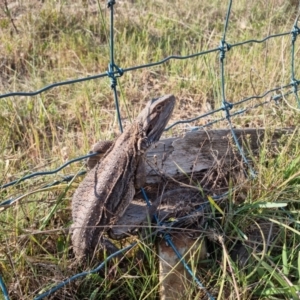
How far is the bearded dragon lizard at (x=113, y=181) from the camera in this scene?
232 cm

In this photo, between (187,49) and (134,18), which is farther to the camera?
(134,18)

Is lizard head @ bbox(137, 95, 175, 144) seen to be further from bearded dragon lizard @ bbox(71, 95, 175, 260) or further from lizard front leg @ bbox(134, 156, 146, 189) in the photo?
lizard front leg @ bbox(134, 156, 146, 189)

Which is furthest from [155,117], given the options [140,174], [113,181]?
[113,181]

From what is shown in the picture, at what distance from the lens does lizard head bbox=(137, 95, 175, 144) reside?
2.64m

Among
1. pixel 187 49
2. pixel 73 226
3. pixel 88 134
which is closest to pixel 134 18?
pixel 187 49

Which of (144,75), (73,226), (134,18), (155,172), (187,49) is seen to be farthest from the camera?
(134,18)

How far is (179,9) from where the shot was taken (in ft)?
18.8

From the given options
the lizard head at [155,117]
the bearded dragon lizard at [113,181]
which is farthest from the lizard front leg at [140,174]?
the lizard head at [155,117]

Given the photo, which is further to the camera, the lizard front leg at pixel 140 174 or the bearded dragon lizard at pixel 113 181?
the lizard front leg at pixel 140 174

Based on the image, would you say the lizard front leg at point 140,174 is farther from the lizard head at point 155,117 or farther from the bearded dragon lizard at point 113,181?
the lizard head at point 155,117

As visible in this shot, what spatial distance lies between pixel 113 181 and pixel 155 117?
46 centimetres

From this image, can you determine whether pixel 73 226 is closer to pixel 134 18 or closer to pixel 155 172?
pixel 155 172

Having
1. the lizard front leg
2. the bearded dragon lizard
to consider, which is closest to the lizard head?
the bearded dragon lizard

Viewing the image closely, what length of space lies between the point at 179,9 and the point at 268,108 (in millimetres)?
2650
